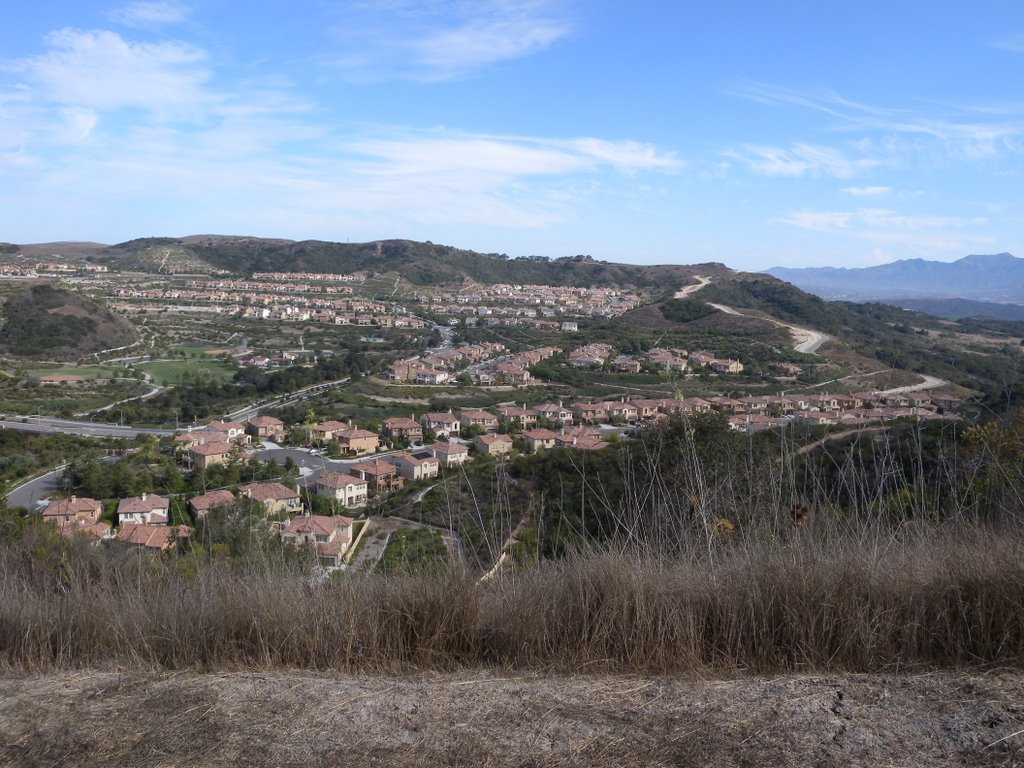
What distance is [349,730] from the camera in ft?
6.50

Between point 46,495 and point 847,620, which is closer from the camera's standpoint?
point 847,620

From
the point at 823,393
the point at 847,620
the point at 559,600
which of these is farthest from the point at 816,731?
the point at 823,393

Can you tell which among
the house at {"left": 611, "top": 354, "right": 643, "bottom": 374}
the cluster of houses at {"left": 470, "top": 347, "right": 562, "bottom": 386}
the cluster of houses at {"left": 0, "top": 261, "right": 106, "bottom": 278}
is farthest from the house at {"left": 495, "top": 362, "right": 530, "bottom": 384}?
the cluster of houses at {"left": 0, "top": 261, "right": 106, "bottom": 278}

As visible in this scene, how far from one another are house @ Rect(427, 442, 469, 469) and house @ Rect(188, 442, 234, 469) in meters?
4.77

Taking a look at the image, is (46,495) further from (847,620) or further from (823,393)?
(823,393)

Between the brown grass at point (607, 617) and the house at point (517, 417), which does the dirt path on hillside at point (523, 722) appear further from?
the house at point (517, 417)

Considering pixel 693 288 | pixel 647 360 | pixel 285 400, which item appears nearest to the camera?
pixel 285 400

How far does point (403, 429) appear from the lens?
22.6m

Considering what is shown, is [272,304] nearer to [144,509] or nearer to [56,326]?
[56,326]

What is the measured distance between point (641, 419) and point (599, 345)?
18.5m

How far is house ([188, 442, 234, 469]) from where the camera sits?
16.6 meters

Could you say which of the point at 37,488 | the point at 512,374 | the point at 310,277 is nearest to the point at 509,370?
the point at 512,374

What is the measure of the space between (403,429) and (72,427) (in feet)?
32.1

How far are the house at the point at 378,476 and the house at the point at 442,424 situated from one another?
20.7ft
